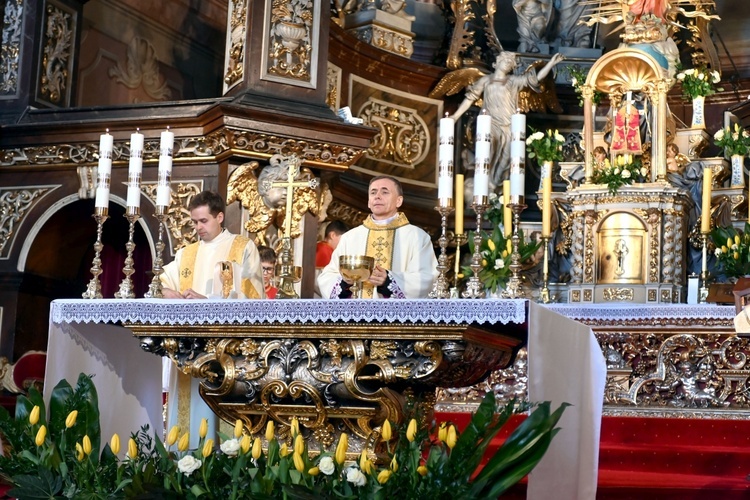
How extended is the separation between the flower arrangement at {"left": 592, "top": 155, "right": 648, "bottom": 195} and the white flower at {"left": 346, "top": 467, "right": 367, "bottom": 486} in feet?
21.1

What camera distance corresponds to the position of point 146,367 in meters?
6.05

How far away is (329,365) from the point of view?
5.11 meters

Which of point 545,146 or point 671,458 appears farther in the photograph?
point 545,146

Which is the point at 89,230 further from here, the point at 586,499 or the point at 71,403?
the point at 586,499

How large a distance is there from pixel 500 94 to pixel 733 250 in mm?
3149

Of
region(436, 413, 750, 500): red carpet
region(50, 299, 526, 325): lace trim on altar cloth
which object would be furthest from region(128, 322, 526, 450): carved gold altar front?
region(436, 413, 750, 500): red carpet

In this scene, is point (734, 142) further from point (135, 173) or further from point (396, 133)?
point (135, 173)

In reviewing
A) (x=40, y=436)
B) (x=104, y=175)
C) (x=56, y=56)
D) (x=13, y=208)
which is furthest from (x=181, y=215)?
(x=40, y=436)

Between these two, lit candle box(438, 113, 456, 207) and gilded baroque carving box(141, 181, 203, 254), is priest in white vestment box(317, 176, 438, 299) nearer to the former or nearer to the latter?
lit candle box(438, 113, 456, 207)

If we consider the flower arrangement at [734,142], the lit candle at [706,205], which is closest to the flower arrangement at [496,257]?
the lit candle at [706,205]

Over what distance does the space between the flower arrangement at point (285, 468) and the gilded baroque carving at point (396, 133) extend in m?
6.72

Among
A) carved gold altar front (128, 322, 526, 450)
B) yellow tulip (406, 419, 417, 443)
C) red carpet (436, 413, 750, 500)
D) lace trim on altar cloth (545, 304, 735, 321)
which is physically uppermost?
lace trim on altar cloth (545, 304, 735, 321)

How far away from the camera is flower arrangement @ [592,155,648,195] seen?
10188 millimetres

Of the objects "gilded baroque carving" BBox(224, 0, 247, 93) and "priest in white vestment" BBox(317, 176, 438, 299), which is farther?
"gilded baroque carving" BBox(224, 0, 247, 93)
